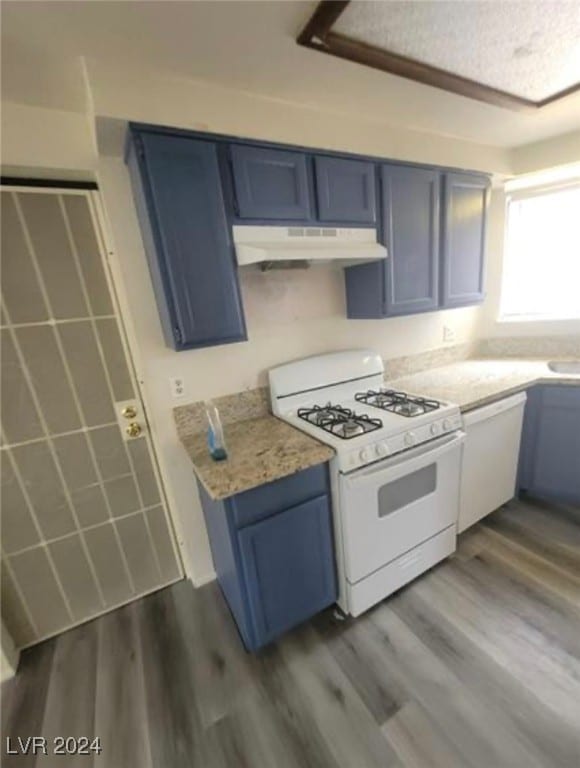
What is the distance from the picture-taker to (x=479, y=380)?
2.17m

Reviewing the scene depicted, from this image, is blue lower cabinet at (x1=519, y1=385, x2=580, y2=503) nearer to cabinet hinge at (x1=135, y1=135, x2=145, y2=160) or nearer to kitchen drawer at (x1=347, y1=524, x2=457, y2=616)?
kitchen drawer at (x1=347, y1=524, x2=457, y2=616)

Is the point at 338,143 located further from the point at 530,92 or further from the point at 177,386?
the point at 177,386

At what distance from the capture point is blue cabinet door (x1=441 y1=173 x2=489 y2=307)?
2025 mm

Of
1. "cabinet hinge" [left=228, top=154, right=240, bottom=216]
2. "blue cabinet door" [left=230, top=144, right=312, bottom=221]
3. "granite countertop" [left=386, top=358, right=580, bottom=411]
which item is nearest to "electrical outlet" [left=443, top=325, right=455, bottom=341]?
"granite countertop" [left=386, top=358, right=580, bottom=411]

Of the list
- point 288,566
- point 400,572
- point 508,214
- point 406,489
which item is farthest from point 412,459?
point 508,214

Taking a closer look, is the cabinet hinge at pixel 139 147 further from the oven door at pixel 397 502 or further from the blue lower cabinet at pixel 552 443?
the blue lower cabinet at pixel 552 443

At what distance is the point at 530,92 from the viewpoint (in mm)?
1635

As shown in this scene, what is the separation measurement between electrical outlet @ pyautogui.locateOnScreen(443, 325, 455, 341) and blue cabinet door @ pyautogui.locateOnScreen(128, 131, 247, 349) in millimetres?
1834

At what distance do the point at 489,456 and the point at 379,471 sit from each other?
38.2 inches

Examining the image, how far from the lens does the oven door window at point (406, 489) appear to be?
5.00 ft

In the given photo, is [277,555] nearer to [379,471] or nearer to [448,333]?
[379,471]

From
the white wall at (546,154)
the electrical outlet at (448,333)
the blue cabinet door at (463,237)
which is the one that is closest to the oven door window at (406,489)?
the blue cabinet door at (463,237)

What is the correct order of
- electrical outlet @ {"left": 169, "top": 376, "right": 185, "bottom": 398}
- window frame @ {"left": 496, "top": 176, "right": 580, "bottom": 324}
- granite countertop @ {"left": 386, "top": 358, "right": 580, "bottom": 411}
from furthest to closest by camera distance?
window frame @ {"left": 496, "top": 176, "right": 580, "bottom": 324} < granite countertop @ {"left": 386, "top": 358, "right": 580, "bottom": 411} < electrical outlet @ {"left": 169, "top": 376, "right": 185, "bottom": 398}

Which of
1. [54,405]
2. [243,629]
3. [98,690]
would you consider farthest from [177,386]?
[98,690]
